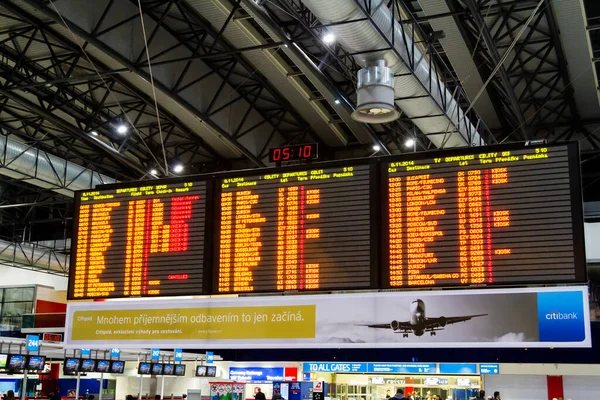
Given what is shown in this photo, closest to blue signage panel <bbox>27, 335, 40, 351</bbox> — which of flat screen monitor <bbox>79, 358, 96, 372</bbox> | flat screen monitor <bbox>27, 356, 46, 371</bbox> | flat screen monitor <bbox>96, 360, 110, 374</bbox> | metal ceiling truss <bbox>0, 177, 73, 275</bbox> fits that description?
flat screen monitor <bbox>27, 356, 46, 371</bbox>

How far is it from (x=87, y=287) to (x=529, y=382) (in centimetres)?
Answer: 1997

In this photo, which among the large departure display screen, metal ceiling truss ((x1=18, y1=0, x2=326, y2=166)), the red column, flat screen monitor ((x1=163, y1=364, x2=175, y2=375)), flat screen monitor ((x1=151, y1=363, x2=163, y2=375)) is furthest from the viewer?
flat screen monitor ((x1=163, y1=364, x2=175, y2=375))

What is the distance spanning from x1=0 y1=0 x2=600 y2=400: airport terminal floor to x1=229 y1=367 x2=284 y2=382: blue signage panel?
95 mm

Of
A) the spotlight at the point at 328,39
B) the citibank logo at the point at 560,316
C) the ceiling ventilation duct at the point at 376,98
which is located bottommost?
the citibank logo at the point at 560,316

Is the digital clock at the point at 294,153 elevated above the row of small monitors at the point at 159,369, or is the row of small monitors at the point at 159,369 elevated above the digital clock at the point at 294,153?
the digital clock at the point at 294,153

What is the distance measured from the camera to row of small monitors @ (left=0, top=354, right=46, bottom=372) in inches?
765

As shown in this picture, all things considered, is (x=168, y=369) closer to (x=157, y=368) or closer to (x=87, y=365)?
(x=157, y=368)

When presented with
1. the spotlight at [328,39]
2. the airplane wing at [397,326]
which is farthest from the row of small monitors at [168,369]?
the airplane wing at [397,326]

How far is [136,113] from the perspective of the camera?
22344 millimetres

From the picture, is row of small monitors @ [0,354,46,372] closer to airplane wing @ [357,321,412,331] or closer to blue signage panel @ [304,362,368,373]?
blue signage panel @ [304,362,368,373]

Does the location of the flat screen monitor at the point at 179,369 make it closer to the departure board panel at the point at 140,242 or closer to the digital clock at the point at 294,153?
the departure board panel at the point at 140,242

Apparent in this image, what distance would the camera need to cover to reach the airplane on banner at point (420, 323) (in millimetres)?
8621

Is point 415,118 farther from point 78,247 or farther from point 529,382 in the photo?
point 529,382

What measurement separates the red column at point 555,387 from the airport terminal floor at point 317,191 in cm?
7
